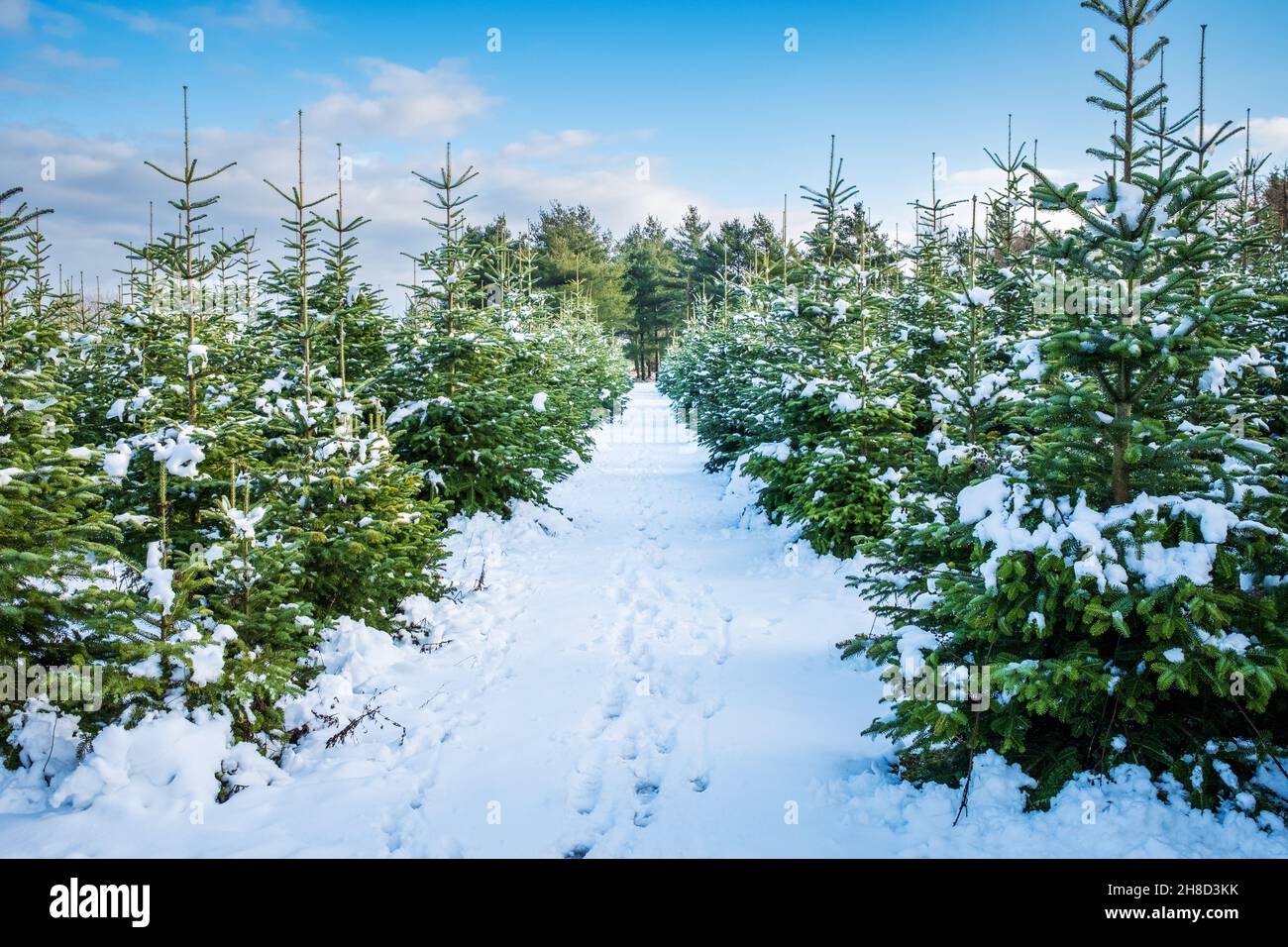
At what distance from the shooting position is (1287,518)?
3455 millimetres

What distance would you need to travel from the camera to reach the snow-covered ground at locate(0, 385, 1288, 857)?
3.47 m

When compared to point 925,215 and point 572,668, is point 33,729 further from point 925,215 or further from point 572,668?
point 925,215

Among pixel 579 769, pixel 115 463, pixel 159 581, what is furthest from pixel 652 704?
pixel 115 463

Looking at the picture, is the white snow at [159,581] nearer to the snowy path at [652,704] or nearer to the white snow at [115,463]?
the white snow at [115,463]

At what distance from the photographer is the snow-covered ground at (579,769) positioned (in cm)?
347

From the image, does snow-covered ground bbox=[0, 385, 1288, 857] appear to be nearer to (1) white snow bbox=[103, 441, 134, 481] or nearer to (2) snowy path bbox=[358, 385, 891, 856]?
(2) snowy path bbox=[358, 385, 891, 856]

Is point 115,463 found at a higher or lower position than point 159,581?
higher

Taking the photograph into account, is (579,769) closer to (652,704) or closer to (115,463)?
(652,704)

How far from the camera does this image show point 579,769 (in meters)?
4.41

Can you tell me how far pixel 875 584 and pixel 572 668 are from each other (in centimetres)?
273

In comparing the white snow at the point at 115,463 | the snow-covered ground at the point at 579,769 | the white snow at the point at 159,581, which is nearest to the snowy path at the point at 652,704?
the snow-covered ground at the point at 579,769

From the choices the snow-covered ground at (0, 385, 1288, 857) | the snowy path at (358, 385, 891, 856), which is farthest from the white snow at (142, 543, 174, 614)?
the snowy path at (358, 385, 891, 856)

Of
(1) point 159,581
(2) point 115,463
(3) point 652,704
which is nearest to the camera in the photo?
(1) point 159,581
